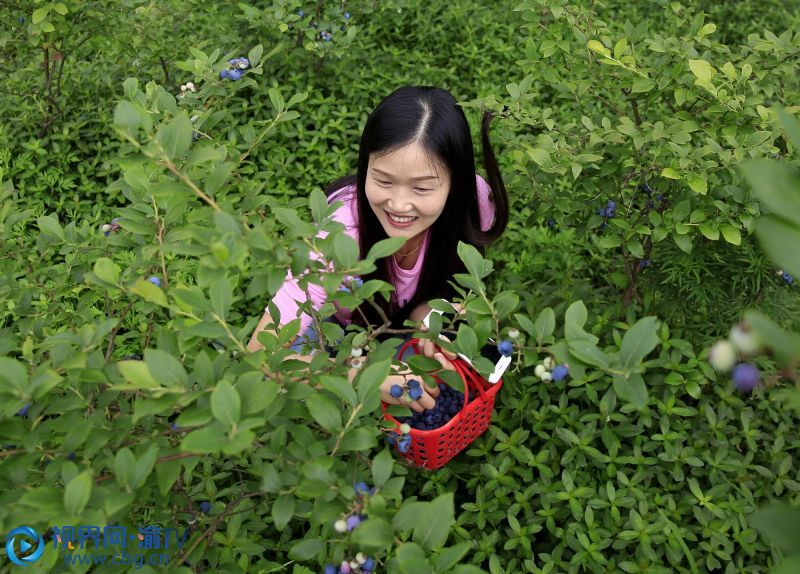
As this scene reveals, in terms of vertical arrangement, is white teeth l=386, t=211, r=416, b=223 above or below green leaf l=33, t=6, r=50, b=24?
below

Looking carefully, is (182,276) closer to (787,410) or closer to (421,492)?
(421,492)

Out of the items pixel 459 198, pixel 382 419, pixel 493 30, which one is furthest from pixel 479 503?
pixel 493 30

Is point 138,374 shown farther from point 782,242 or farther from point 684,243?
point 684,243

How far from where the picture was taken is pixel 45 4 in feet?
8.79

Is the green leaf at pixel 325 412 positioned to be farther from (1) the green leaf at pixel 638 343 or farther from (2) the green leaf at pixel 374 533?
(1) the green leaf at pixel 638 343

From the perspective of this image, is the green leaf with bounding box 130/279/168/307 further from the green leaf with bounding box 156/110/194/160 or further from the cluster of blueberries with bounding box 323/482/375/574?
the cluster of blueberries with bounding box 323/482/375/574

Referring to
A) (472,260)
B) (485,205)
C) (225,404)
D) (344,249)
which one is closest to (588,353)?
(472,260)

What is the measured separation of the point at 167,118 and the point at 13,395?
0.86 m

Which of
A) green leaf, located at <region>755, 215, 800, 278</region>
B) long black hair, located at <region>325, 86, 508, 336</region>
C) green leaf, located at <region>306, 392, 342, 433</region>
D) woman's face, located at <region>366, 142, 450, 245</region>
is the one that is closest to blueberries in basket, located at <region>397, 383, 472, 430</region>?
long black hair, located at <region>325, 86, 508, 336</region>

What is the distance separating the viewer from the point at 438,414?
6.51 feet

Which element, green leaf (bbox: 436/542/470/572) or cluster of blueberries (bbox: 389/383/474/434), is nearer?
green leaf (bbox: 436/542/470/572)

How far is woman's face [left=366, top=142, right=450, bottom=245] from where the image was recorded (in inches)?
72.7

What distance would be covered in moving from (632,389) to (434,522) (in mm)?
370

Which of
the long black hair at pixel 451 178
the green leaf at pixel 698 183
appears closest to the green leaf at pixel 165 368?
the long black hair at pixel 451 178
